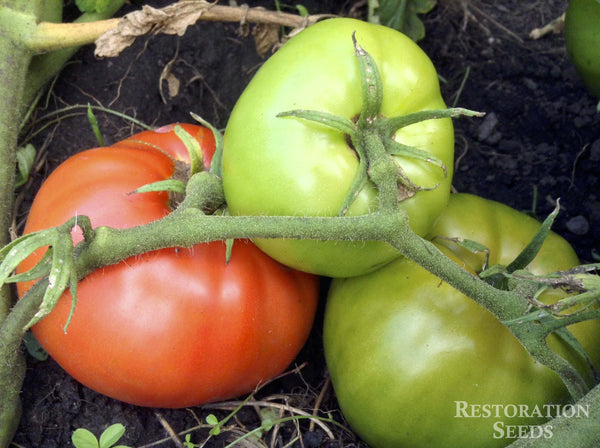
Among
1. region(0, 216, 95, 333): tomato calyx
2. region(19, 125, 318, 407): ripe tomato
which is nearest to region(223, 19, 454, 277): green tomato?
region(19, 125, 318, 407): ripe tomato

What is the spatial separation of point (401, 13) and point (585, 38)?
45 cm

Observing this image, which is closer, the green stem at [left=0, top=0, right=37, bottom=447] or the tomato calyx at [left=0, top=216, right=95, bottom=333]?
the tomato calyx at [left=0, top=216, right=95, bottom=333]

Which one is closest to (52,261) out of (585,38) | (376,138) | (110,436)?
(110,436)

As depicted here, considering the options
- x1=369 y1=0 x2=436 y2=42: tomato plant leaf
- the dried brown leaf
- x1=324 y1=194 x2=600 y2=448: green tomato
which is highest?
the dried brown leaf

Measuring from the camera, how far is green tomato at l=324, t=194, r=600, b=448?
1.16 meters

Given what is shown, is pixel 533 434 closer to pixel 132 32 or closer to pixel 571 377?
pixel 571 377

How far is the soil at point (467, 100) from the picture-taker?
1676mm

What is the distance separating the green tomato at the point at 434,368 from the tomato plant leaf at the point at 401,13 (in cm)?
68

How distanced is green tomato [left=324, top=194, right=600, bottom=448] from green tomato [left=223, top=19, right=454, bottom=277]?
0.38ft

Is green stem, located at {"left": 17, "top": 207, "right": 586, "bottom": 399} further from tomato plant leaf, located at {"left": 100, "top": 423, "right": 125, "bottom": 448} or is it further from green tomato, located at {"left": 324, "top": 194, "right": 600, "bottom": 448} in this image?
tomato plant leaf, located at {"left": 100, "top": 423, "right": 125, "bottom": 448}

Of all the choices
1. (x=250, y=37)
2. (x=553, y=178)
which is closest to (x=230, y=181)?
(x=250, y=37)

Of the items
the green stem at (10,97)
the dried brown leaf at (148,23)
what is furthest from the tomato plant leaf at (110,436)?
the dried brown leaf at (148,23)

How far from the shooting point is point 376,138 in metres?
1.06

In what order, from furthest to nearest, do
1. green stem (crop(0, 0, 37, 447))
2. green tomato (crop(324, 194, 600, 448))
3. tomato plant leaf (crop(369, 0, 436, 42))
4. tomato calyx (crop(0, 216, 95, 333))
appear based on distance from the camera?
tomato plant leaf (crop(369, 0, 436, 42)) < green stem (crop(0, 0, 37, 447)) < green tomato (crop(324, 194, 600, 448)) < tomato calyx (crop(0, 216, 95, 333))
